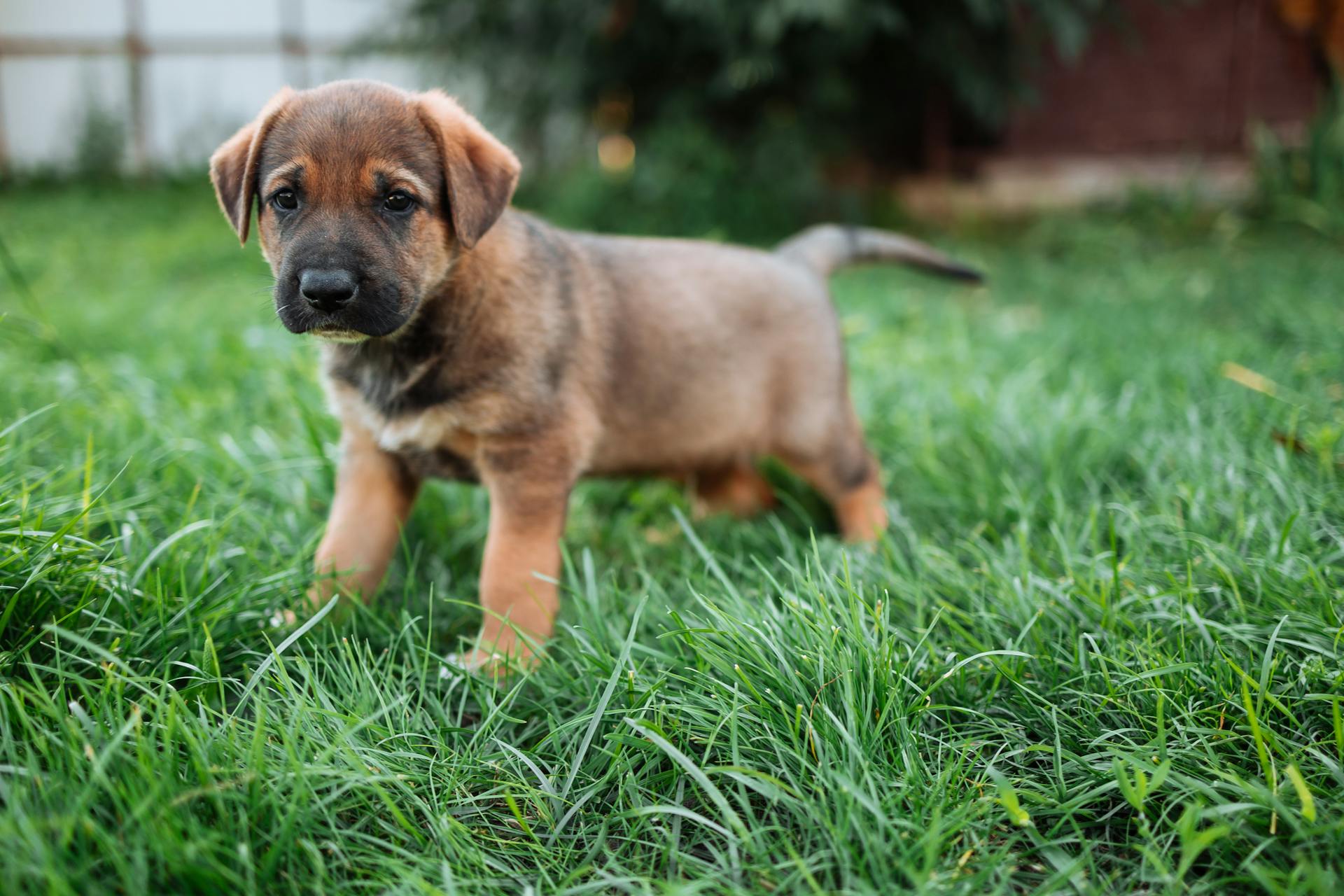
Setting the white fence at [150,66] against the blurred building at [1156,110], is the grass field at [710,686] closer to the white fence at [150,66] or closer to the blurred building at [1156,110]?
the blurred building at [1156,110]

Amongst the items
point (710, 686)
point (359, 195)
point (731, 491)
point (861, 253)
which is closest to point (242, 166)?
point (359, 195)

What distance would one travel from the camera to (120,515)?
8.38ft

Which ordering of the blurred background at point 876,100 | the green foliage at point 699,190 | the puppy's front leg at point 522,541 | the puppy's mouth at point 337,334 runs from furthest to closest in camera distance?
the green foliage at point 699,190 < the blurred background at point 876,100 < the puppy's front leg at point 522,541 < the puppy's mouth at point 337,334

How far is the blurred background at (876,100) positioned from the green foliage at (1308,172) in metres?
0.02

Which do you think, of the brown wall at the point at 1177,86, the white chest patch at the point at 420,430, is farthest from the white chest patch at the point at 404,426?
the brown wall at the point at 1177,86

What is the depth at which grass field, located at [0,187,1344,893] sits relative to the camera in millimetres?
1662

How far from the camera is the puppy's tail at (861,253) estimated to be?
366cm

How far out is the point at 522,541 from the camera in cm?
261

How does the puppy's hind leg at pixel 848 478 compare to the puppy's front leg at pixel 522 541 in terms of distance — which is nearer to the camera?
the puppy's front leg at pixel 522 541

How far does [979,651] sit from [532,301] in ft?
4.92

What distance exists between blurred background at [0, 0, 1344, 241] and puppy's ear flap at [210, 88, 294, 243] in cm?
462

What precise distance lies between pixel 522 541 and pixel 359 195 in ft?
3.14

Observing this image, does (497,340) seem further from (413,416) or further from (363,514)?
(363,514)

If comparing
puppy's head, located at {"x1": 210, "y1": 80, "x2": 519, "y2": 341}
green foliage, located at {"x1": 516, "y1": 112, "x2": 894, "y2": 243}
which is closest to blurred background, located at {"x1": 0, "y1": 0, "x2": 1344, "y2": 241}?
green foliage, located at {"x1": 516, "y1": 112, "x2": 894, "y2": 243}
